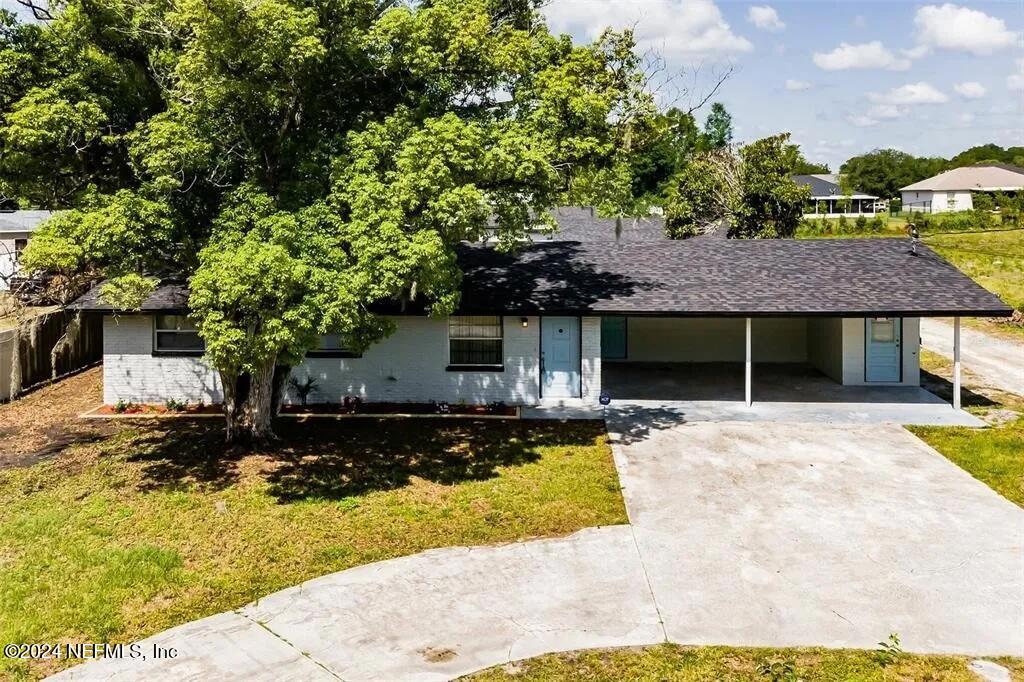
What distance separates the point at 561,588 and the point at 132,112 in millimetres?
10028

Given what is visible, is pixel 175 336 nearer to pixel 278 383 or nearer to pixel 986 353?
pixel 278 383

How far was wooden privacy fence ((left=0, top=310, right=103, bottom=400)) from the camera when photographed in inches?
720

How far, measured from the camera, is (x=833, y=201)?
72.4 meters

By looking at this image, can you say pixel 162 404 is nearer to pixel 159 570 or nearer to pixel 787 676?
pixel 159 570

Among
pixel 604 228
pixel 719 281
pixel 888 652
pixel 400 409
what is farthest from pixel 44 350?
pixel 604 228

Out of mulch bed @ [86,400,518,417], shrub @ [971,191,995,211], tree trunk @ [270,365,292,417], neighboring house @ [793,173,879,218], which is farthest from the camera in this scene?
neighboring house @ [793,173,879,218]

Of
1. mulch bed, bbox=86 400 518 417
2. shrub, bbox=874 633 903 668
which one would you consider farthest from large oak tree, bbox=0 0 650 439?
shrub, bbox=874 633 903 668

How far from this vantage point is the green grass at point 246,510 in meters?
8.52

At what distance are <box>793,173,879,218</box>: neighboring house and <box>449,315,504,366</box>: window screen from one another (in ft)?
177

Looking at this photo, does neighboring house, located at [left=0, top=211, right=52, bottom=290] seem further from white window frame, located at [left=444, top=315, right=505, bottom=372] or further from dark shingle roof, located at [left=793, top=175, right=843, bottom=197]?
dark shingle roof, located at [left=793, top=175, right=843, bottom=197]

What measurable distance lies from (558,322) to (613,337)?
5426 millimetres

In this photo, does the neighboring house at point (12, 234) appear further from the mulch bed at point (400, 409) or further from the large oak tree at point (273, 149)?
the large oak tree at point (273, 149)

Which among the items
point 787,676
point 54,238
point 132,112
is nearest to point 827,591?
point 787,676

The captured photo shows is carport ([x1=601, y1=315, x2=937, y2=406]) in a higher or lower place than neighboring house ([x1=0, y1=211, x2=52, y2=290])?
lower
